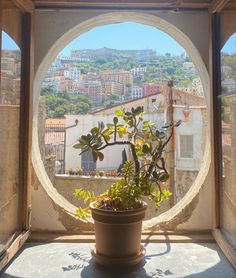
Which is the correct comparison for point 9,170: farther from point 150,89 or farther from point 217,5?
point 150,89

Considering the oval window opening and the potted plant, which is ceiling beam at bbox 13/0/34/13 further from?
the oval window opening

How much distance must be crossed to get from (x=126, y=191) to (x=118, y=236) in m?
0.23

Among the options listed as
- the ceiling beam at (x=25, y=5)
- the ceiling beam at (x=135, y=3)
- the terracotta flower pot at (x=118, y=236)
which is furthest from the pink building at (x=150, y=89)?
the terracotta flower pot at (x=118, y=236)

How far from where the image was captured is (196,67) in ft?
7.15

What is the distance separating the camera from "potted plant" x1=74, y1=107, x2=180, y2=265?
1529mm

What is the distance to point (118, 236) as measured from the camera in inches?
60.1

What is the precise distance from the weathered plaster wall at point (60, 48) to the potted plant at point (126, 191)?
15.7 inches

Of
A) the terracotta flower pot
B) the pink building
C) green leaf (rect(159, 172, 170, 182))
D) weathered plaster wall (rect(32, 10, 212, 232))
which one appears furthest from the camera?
the pink building

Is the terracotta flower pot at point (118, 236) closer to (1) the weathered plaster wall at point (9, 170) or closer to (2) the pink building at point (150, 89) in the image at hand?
(1) the weathered plaster wall at point (9, 170)

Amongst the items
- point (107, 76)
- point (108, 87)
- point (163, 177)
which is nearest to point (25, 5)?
point (163, 177)

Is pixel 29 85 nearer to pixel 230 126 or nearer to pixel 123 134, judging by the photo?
pixel 123 134

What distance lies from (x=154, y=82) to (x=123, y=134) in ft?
10.1

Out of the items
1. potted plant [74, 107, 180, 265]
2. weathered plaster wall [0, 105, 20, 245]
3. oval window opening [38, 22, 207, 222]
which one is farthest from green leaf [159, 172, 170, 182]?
oval window opening [38, 22, 207, 222]

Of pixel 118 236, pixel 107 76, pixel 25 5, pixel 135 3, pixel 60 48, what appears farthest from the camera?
pixel 107 76
